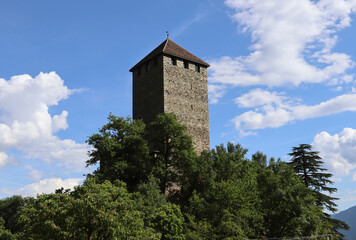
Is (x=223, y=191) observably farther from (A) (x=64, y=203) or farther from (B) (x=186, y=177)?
(A) (x=64, y=203)

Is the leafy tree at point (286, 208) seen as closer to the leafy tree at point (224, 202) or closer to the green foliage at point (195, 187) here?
the green foliage at point (195, 187)

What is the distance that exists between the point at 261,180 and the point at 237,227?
8754mm

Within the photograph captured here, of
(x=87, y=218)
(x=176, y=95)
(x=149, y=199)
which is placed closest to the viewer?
(x=87, y=218)

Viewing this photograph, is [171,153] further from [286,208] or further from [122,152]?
[286,208]

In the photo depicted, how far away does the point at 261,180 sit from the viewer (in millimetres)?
31094

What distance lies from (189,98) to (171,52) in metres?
5.27

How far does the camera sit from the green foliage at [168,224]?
21906mm

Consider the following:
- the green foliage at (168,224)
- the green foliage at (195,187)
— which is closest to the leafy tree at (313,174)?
the green foliage at (195,187)

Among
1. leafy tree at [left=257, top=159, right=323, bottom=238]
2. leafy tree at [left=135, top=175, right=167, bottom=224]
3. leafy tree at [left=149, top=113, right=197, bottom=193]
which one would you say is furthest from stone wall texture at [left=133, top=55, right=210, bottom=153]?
leafy tree at [left=135, top=175, right=167, bottom=224]

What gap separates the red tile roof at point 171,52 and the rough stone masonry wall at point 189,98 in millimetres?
605

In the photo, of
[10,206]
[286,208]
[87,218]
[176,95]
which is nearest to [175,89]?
[176,95]

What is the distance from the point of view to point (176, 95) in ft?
121

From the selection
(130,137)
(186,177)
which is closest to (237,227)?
(186,177)

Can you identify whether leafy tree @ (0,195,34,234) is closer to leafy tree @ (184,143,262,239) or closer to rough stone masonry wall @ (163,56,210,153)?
rough stone masonry wall @ (163,56,210,153)
